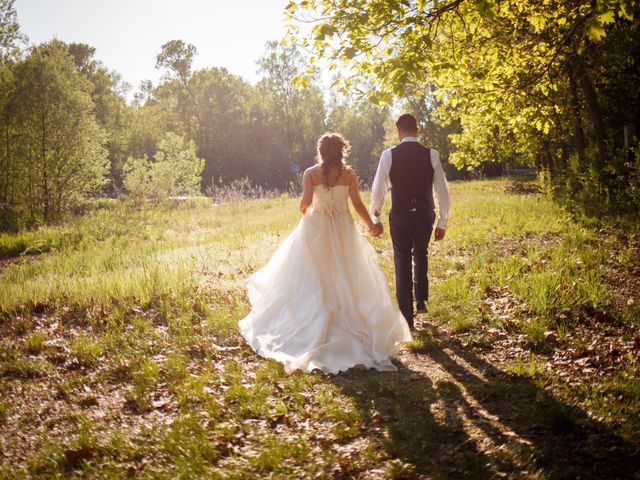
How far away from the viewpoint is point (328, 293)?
5.96m

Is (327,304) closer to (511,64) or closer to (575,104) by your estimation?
(511,64)

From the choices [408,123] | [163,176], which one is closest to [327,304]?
[408,123]

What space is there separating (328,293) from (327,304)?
168 millimetres

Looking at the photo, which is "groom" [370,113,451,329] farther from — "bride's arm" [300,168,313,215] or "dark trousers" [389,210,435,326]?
"bride's arm" [300,168,313,215]

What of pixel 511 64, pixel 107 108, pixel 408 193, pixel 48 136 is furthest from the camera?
pixel 107 108

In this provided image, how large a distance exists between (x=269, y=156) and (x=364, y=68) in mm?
52116

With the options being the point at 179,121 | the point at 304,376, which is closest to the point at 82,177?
the point at 304,376

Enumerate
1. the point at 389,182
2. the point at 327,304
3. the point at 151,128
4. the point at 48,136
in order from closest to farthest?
the point at 327,304, the point at 389,182, the point at 48,136, the point at 151,128

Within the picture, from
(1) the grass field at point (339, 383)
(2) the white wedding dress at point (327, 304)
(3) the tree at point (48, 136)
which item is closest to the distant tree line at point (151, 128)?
(3) the tree at point (48, 136)

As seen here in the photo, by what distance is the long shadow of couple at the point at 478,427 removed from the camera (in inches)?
131

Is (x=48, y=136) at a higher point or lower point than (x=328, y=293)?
higher

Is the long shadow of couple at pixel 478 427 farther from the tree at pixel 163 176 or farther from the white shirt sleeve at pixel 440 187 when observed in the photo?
the tree at pixel 163 176

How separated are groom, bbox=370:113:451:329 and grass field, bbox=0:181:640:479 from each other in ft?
3.56

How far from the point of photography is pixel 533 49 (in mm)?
8797
